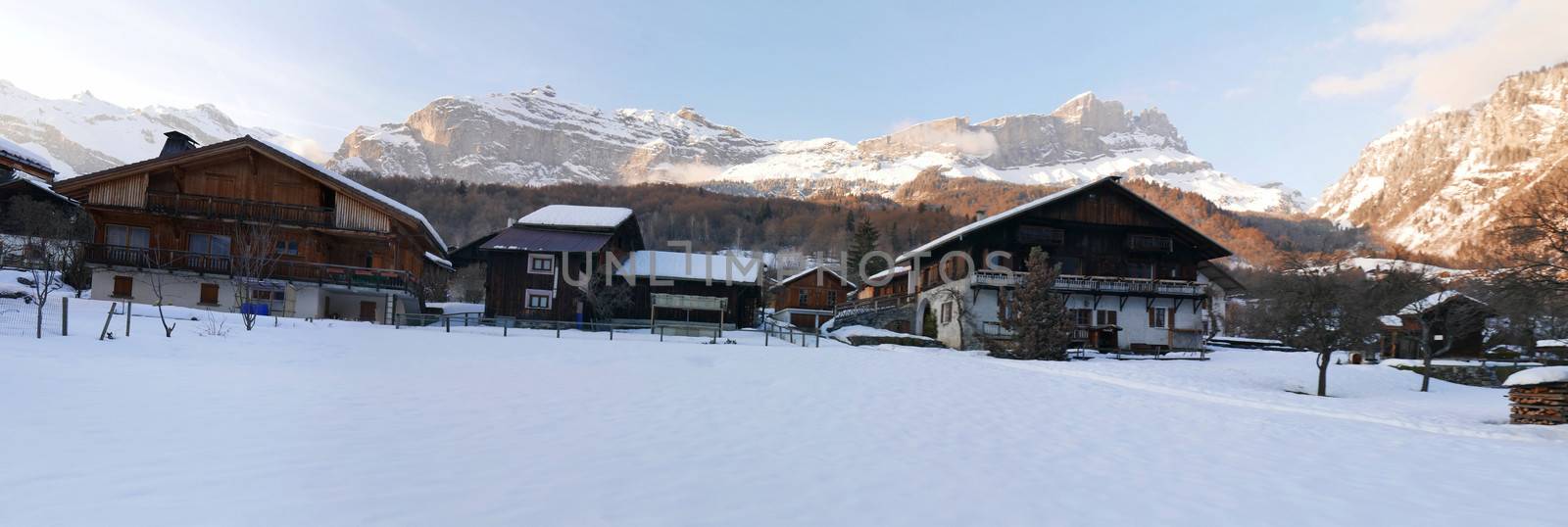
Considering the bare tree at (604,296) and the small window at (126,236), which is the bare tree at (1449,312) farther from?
the small window at (126,236)

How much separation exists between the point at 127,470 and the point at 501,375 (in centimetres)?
994

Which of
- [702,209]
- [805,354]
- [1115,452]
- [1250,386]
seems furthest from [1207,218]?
[1115,452]

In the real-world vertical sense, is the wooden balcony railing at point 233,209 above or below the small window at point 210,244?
above

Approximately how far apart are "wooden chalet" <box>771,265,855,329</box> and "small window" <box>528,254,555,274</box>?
2052 centimetres

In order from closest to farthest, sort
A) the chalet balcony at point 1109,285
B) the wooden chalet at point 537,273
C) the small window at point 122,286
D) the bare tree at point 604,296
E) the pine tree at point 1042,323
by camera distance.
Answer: the pine tree at point 1042,323, the small window at point 122,286, the chalet balcony at point 1109,285, the bare tree at point 604,296, the wooden chalet at point 537,273

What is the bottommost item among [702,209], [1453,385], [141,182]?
[1453,385]

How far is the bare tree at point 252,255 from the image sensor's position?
32.3 meters

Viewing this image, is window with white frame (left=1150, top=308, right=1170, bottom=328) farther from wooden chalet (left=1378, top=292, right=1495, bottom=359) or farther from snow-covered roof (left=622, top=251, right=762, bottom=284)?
snow-covered roof (left=622, top=251, right=762, bottom=284)

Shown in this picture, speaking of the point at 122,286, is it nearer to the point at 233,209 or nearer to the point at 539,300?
the point at 233,209

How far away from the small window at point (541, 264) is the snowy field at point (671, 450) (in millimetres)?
22055

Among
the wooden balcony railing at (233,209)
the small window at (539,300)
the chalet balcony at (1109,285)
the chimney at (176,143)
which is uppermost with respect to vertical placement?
the chimney at (176,143)

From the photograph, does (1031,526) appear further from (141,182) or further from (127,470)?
(141,182)

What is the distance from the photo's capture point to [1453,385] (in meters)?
32.9

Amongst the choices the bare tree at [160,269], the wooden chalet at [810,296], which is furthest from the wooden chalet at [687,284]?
the bare tree at [160,269]
